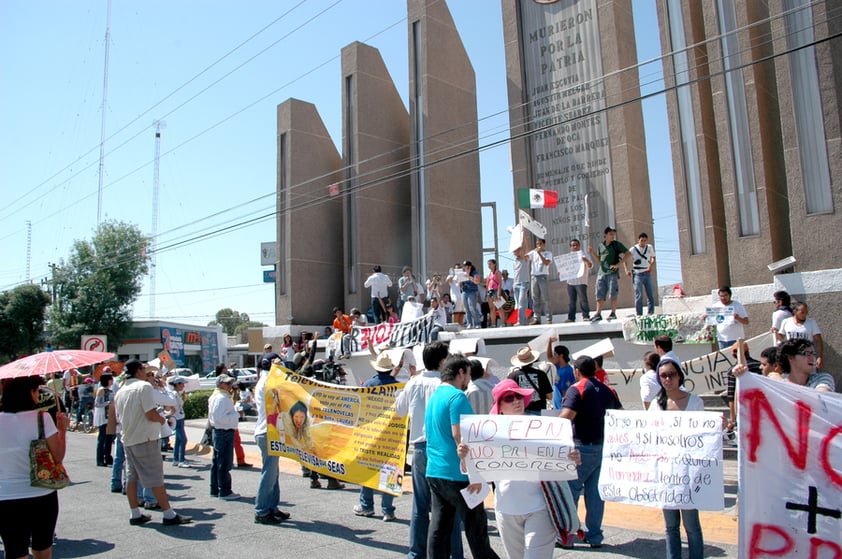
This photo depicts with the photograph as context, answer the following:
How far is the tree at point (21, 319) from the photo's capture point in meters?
43.4

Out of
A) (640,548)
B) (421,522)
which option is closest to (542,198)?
(640,548)

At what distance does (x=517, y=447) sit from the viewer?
4641 mm

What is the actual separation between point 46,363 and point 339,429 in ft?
10.3

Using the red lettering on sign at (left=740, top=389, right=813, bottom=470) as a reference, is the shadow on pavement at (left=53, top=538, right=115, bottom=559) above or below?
below

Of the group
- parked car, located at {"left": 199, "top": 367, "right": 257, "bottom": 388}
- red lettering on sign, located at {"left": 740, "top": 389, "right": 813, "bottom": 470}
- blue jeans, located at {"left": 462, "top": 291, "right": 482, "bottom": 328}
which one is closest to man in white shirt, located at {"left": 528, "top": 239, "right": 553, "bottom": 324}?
blue jeans, located at {"left": 462, "top": 291, "right": 482, "bottom": 328}

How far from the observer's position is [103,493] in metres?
10.2

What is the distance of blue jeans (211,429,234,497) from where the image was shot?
9.26 metres

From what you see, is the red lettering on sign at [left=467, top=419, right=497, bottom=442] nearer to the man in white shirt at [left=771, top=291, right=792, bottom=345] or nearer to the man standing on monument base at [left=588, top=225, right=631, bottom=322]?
the man in white shirt at [left=771, top=291, right=792, bottom=345]

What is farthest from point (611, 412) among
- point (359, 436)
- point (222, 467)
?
point (222, 467)

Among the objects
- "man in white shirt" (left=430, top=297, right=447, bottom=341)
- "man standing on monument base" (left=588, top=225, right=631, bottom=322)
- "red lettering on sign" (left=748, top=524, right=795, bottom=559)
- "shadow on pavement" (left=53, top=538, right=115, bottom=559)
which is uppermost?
"man standing on monument base" (left=588, top=225, right=631, bottom=322)

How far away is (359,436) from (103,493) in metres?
5.17

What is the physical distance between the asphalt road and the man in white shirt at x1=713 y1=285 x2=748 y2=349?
4.22 m

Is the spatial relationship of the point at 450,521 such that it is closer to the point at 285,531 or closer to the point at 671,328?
the point at 285,531

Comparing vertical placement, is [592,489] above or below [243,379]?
below
